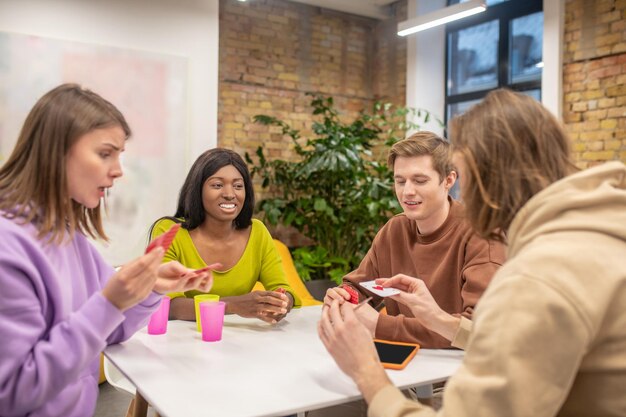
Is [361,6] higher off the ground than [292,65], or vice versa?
[361,6]

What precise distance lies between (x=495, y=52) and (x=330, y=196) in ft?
7.61

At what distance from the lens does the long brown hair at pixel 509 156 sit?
106 cm

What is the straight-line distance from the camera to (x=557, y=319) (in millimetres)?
866

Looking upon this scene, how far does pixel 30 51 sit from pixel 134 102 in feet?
2.65

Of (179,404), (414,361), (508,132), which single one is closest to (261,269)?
(414,361)

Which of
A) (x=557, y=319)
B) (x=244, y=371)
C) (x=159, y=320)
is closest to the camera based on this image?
(x=557, y=319)

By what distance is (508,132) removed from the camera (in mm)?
1076

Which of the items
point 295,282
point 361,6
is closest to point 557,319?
point 295,282

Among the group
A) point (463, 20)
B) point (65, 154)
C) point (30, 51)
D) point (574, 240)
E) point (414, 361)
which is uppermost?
point (463, 20)

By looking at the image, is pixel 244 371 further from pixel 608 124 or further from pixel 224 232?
pixel 608 124

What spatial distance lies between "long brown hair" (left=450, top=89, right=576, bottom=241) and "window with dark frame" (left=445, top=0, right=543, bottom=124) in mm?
4301

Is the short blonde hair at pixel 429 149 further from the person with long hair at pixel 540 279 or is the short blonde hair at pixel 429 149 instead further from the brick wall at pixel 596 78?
the brick wall at pixel 596 78

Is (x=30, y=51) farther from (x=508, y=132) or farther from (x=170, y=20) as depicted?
(x=508, y=132)

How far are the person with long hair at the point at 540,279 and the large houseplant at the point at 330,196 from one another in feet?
12.9
